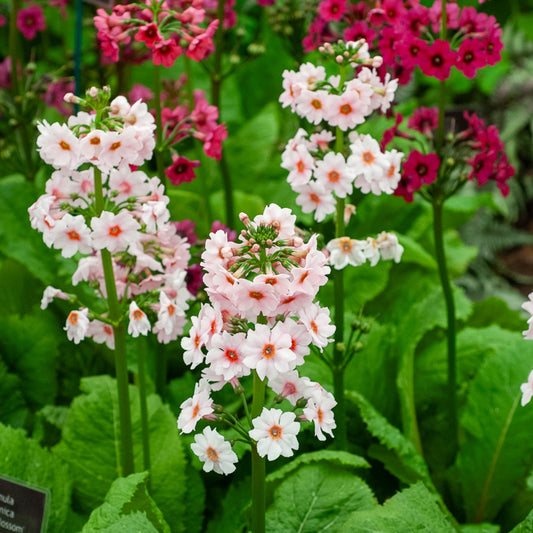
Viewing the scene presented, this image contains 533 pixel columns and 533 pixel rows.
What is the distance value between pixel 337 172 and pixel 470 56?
631mm

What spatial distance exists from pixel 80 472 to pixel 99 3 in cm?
164

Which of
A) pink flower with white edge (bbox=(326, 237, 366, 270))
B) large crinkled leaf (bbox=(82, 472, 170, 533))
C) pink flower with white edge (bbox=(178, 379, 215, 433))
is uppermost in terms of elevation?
pink flower with white edge (bbox=(326, 237, 366, 270))

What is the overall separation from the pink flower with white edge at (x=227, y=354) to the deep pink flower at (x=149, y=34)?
1045 mm

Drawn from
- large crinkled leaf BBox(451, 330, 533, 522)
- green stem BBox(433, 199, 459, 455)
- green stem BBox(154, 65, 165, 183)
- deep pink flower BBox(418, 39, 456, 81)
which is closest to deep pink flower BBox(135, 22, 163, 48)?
green stem BBox(154, 65, 165, 183)

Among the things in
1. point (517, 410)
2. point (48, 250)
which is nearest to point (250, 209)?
point (48, 250)

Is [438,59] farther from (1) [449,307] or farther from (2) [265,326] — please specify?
(2) [265,326]

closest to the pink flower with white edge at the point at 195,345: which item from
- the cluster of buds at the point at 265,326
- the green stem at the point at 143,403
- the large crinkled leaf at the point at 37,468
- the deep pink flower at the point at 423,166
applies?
the cluster of buds at the point at 265,326

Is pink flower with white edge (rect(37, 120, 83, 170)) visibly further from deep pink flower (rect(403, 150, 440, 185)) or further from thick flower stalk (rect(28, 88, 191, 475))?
deep pink flower (rect(403, 150, 440, 185))

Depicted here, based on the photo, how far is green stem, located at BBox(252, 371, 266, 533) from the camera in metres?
1.67

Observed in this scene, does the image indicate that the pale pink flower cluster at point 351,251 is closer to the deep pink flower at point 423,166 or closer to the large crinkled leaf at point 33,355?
the deep pink flower at point 423,166

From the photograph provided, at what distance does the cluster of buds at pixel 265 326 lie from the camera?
152cm

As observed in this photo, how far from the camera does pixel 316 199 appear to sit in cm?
210

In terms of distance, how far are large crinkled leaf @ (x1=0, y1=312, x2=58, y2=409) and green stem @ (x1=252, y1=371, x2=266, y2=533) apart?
1354 mm

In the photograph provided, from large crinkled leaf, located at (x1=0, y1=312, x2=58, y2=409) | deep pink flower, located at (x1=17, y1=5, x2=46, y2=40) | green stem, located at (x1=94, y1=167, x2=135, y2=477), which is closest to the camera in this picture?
green stem, located at (x1=94, y1=167, x2=135, y2=477)
